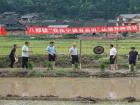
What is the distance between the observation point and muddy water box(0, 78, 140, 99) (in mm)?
16234

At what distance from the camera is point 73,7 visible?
313 ft

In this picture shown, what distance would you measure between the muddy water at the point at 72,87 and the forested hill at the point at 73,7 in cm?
6909

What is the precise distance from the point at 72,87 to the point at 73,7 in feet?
256

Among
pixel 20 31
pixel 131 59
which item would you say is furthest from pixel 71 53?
pixel 20 31

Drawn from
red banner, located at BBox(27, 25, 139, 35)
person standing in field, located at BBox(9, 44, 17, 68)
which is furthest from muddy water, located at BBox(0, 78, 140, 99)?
red banner, located at BBox(27, 25, 139, 35)

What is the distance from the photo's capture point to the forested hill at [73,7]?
92.6 m

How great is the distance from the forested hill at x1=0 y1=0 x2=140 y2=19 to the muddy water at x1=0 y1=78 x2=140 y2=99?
69.1 metres

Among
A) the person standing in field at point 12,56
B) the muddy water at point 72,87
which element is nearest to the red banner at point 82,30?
the person standing in field at point 12,56

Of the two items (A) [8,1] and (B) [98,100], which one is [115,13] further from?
(B) [98,100]

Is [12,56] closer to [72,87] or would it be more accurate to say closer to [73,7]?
[72,87]

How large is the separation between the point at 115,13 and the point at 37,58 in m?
69.6

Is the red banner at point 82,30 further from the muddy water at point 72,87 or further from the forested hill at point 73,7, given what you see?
the forested hill at point 73,7

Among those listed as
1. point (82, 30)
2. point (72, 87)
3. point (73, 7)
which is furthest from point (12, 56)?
point (73, 7)

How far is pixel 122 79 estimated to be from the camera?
20438 mm
